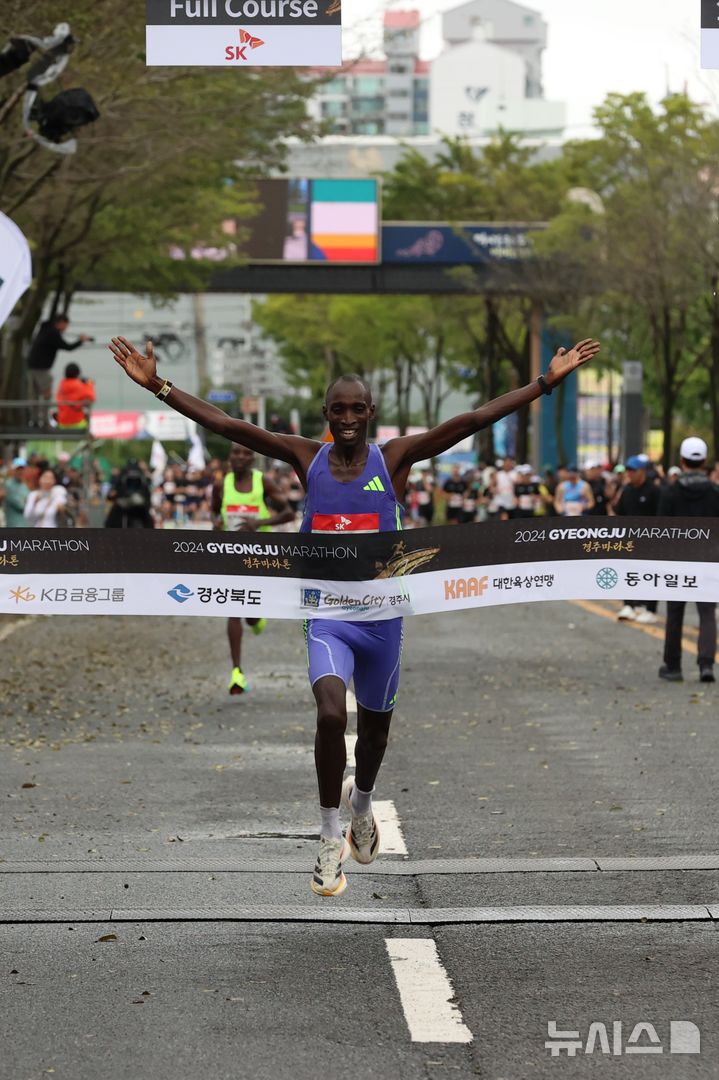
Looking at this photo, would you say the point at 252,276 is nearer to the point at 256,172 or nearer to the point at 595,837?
the point at 256,172

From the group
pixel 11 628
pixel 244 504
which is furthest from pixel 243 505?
pixel 11 628

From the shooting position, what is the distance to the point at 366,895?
7.85m

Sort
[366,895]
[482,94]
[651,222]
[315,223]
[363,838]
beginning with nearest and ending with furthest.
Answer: [363,838], [366,895], [651,222], [315,223], [482,94]

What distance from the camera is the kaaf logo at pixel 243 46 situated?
407 inches

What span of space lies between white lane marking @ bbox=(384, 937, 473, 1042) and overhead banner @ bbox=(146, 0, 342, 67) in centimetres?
505

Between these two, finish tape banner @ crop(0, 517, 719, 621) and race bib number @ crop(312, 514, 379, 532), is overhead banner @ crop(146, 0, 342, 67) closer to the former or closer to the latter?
finish tape banner @ crop(0, 517, 719, 621)

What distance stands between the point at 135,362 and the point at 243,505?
308 inches

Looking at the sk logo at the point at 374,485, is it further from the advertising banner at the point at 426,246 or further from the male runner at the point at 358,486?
the advertising banner at the point at 426,246

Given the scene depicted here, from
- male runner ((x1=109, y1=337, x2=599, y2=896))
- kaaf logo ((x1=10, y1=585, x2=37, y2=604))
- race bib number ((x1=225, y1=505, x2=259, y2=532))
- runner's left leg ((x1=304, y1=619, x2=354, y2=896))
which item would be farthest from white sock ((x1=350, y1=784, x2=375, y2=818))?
race bib number ((x1=225, y1=505, x2=259, y2=532))

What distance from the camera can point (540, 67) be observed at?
654ft

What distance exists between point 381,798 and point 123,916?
3.07 meters

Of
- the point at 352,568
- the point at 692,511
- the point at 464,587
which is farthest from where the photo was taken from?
the point at 692,511

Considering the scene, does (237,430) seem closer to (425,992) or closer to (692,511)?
(425,992)

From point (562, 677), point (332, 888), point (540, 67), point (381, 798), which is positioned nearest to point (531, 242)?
point (562, 677)
